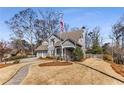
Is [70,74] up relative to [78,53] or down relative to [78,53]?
down

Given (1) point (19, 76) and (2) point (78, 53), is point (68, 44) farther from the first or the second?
(1) point (19, 76)

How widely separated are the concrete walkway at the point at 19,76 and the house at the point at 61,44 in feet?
1.16

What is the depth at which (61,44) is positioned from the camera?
8.80m

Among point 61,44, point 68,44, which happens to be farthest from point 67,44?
point 61,44

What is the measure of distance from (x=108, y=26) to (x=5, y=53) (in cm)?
191

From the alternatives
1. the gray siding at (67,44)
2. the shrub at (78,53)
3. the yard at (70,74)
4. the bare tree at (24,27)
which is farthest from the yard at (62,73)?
the bare tree at (24,27)

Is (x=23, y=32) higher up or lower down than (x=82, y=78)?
higher up

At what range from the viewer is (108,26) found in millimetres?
8531

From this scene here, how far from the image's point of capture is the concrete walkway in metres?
8.53

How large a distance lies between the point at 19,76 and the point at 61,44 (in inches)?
37.5
